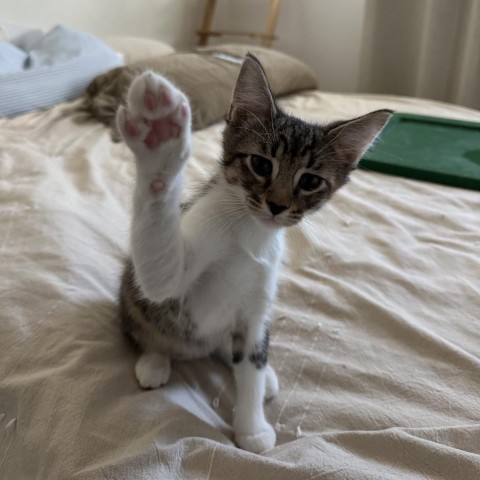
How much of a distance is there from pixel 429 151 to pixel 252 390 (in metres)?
1.28

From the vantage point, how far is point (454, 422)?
2.58ft

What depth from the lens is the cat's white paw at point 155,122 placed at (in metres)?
0.55

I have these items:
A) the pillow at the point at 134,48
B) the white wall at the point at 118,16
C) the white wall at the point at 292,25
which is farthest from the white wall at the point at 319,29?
the pillow at the point at 134,48

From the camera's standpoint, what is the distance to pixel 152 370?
2.73 feet

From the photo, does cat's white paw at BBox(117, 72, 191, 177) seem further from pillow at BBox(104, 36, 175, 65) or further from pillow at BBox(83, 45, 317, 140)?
pillow at BBox(104, 36, 175, 65)

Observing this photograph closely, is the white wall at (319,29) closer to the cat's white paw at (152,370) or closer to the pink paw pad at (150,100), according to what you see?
the cat's white paw at (152,370)

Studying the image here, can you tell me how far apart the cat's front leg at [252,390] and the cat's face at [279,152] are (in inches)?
8.3

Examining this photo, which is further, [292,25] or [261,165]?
[292,25]

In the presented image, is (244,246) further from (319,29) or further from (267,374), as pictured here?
(319,29)

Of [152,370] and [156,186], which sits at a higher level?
[156,186]

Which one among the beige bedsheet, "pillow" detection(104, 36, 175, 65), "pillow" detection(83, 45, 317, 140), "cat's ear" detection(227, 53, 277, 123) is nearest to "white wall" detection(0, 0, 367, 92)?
"pillow" detection(104, 36, 175, 65)

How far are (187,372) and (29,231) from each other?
45 centimetres

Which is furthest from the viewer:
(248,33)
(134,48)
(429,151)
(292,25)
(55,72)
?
(292,25)

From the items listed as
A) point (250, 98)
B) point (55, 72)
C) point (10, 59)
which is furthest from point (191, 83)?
point (250, 98)
